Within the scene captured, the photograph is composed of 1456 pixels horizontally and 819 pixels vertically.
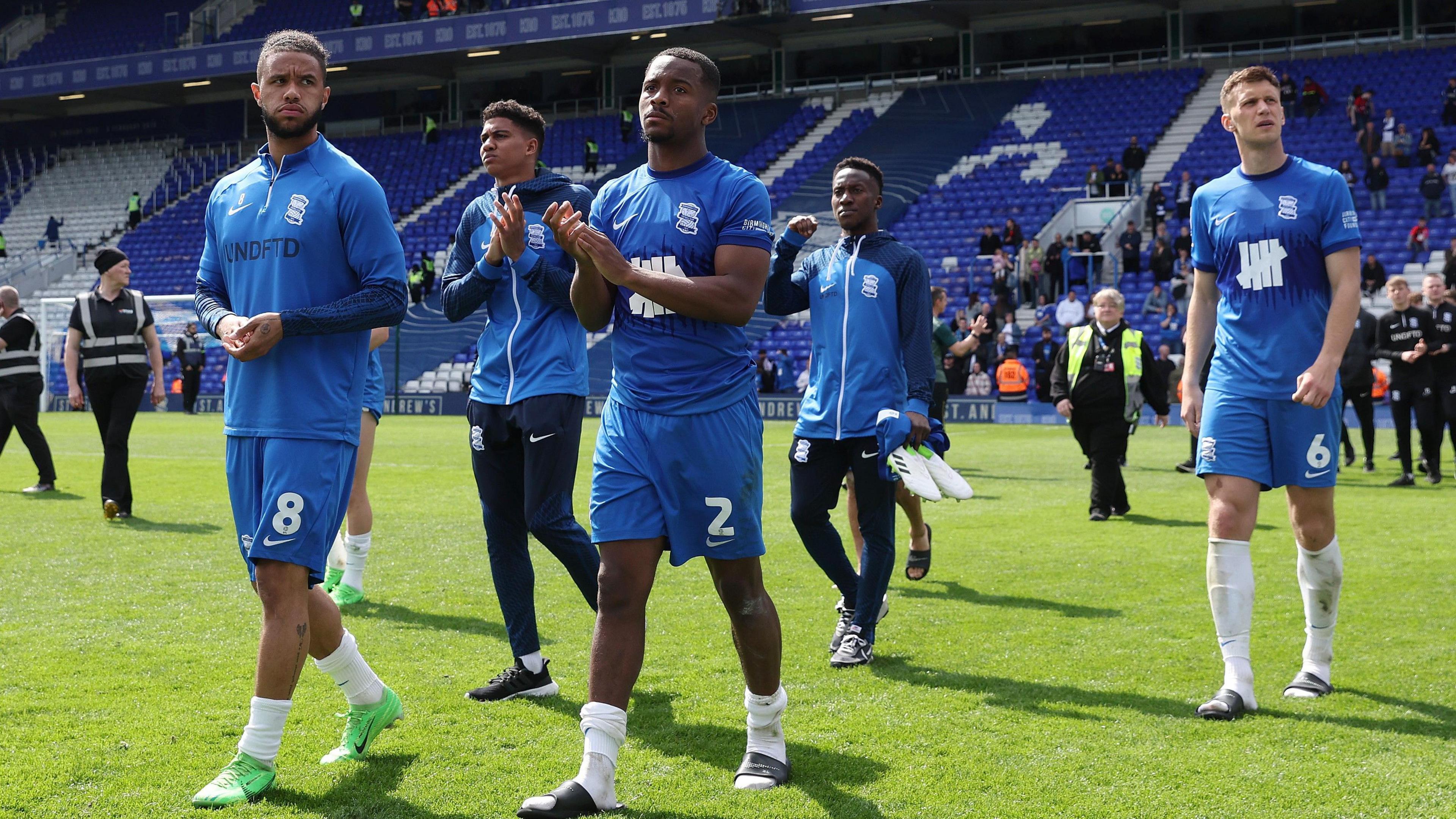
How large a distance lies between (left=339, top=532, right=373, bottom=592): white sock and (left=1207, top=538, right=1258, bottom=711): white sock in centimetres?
421

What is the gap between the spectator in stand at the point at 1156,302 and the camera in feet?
86.6

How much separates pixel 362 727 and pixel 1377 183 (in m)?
28.5

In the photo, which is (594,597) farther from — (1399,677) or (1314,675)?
(1399,677)

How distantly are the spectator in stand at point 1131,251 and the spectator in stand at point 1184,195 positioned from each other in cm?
108

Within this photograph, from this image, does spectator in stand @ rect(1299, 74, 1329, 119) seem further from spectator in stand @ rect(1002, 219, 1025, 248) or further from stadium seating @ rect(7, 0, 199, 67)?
stadium seating @ rect(7, 0, 199, 67)

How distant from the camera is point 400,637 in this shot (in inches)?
241

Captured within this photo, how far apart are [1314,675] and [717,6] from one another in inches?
1372

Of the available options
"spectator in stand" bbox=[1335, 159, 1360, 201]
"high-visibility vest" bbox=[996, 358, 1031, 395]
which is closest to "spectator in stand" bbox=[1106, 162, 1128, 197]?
"spectator in stand" bbox=[1335, 159, 1360, 201]

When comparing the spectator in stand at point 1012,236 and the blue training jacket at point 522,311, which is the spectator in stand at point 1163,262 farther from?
the blue training jacket at point 522,311

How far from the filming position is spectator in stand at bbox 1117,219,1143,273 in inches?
1107

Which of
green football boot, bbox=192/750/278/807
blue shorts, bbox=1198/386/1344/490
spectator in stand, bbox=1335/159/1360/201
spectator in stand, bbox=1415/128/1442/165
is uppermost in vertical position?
spectator in stand, bbox=1415/128/1442/165

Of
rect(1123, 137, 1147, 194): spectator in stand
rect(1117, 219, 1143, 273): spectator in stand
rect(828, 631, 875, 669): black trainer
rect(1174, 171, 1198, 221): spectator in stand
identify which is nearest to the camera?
rect(828, 631, 875, 669): black trainer

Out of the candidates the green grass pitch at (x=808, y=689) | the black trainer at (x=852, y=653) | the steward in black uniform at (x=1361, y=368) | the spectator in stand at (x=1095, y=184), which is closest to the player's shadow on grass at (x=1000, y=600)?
the green grass pitch at (x=808, y=689)

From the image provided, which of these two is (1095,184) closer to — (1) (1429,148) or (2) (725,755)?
(1) (1429,148)
